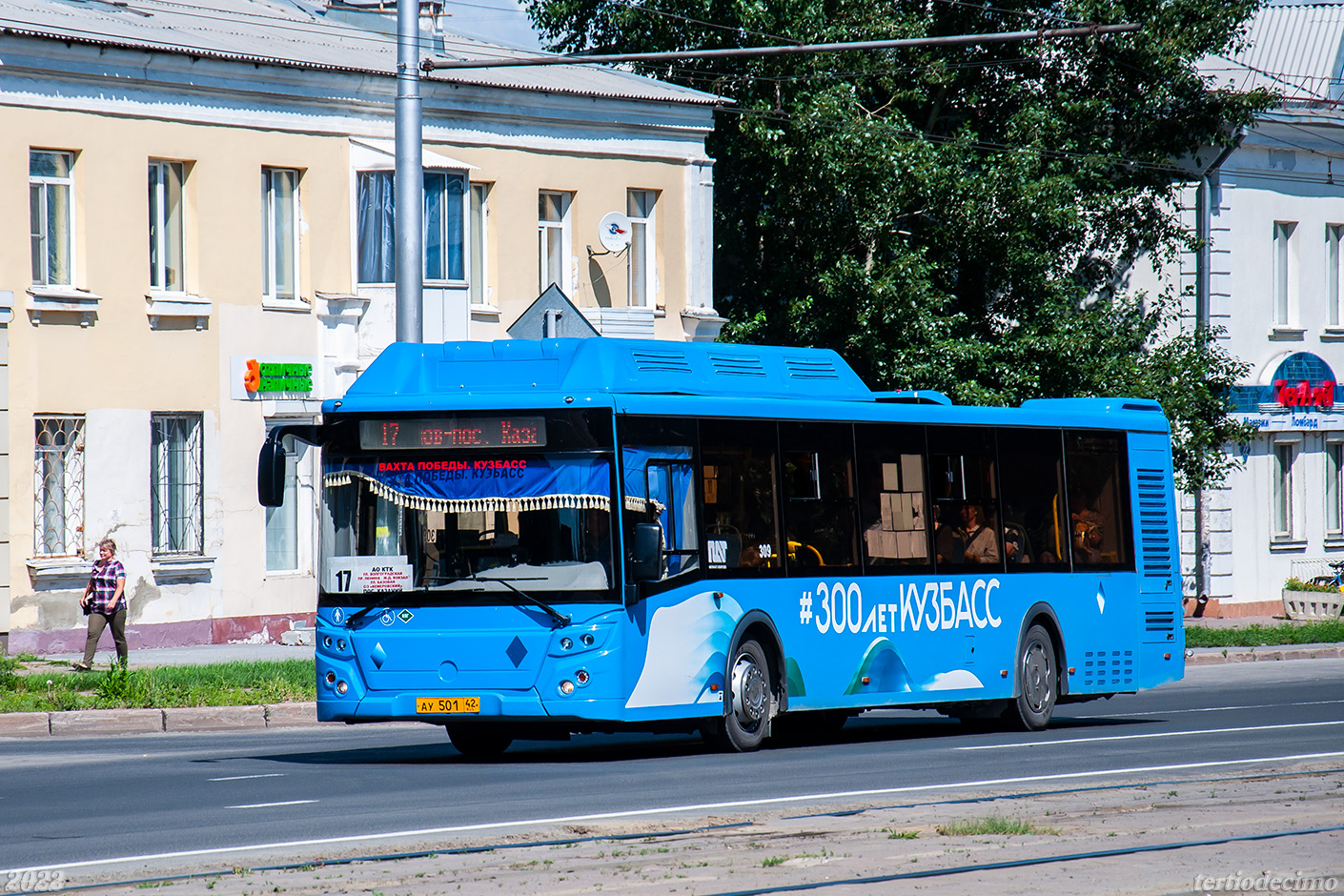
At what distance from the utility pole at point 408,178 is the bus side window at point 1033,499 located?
5356 millimetres

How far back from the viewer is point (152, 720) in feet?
61.8

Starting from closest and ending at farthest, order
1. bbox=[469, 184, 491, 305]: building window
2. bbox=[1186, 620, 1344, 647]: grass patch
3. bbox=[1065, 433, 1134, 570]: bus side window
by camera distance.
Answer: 1. bbox=[1065, 433, 1134, 570]: bus side window
2. bbox=[1186, 620, 1344, 647]: grass patch
3. bbox=[469, 184, 491, 305]: building window

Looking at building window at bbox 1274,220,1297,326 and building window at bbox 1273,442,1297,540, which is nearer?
building window at bbox 1273,442,1297,540

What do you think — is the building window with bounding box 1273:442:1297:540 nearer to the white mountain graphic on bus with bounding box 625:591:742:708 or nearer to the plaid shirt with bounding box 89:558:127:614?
the plaid shirt with bounding box 89:558:127:614

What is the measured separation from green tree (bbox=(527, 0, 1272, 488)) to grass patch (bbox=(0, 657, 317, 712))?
42.6 ft

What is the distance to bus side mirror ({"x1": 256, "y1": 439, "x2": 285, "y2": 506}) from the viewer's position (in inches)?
555

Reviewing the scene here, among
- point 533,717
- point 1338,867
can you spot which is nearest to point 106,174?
point 533,717

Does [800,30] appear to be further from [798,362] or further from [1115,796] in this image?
[1115,796]

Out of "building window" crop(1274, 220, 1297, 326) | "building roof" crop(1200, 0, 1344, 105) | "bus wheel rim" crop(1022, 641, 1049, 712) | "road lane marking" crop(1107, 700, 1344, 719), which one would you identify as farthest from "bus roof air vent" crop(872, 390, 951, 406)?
"building roof" crop(1200, 0, 1344, 105)

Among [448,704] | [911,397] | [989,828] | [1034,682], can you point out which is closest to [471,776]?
[448,704]

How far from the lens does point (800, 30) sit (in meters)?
31.5

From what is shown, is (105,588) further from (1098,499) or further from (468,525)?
(1098,499)

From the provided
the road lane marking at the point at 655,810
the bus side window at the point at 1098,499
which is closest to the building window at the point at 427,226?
the bus side window at the point at 1098,499

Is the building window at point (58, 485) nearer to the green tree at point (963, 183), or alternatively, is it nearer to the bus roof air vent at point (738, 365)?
the green tree at point (963, 183)
